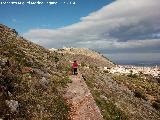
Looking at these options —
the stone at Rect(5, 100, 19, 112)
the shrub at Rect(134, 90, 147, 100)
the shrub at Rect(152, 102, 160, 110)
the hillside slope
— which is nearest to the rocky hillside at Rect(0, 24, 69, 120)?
the stone at Rect(5, 100, 19, 112)

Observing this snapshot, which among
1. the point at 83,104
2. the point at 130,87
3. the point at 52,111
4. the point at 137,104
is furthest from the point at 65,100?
the point at 130,87

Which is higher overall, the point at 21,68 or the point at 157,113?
the point at 21,68

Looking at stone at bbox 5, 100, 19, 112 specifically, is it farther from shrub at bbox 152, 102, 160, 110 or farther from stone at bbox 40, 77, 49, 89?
shrub at bbox 152, 102, 160, 110

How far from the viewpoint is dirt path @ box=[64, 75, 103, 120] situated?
27.7 metres

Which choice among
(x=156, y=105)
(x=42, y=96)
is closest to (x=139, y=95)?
(x=156, y=105)

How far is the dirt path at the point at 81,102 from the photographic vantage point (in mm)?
27688

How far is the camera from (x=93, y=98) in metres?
32.0

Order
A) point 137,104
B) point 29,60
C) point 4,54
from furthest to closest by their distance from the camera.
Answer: point 137,104, point 29,60, point 4,54

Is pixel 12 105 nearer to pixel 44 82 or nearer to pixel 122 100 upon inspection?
pixel 44 82

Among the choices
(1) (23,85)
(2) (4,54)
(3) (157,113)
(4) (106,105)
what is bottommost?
(3) (157,113)

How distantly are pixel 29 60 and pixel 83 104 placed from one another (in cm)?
1117

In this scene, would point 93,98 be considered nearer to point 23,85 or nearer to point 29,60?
point 23,85

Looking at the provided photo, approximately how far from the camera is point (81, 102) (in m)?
30.5

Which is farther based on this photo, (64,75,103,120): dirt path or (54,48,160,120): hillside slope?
(54,48,160,120): hillside slope
